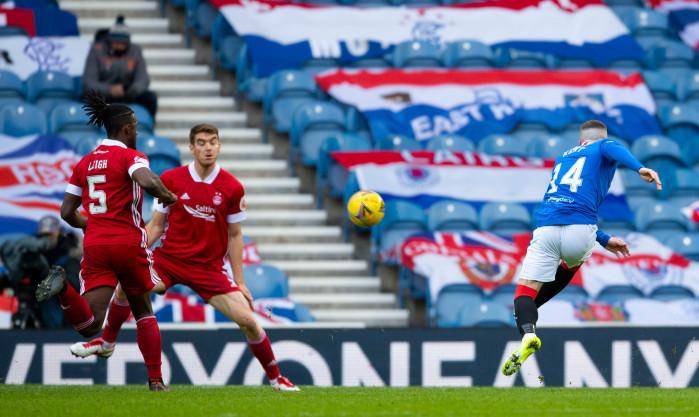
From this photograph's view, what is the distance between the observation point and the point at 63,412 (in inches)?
285

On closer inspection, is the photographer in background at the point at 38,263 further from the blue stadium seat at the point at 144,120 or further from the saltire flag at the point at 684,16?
the saltire flag at the point at 684,16

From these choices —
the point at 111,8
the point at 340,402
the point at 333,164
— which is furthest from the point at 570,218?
the point at 111,8

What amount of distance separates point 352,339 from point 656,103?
6.71 m

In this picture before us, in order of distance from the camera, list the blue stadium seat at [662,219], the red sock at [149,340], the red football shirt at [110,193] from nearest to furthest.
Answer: the red football shirt at [110,193] < the red sock at [149,340] < the blue stadium seat at [662,219]

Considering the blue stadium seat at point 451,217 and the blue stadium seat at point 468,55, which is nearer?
the blue stadium seat at point 451,217

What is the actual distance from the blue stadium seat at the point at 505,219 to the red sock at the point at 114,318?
588 cm

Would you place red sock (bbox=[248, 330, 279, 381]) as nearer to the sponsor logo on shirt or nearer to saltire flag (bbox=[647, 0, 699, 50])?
the sponsor logo on shirt

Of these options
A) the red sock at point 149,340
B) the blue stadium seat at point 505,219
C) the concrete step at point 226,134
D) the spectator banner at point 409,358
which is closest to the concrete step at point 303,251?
the blue stadium seat at point 505,219

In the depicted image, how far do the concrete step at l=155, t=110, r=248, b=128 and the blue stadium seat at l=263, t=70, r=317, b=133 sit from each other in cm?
57

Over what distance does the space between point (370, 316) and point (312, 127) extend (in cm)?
254

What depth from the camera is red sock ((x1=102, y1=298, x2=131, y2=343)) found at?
8698mm

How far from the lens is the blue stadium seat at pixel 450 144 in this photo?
14750 mm

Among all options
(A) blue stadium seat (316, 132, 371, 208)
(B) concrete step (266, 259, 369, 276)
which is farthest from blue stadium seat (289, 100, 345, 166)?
(B) concrete step (266, 259, 369, 276)

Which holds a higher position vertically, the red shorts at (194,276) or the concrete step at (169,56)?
the concrete step at (169,56)
